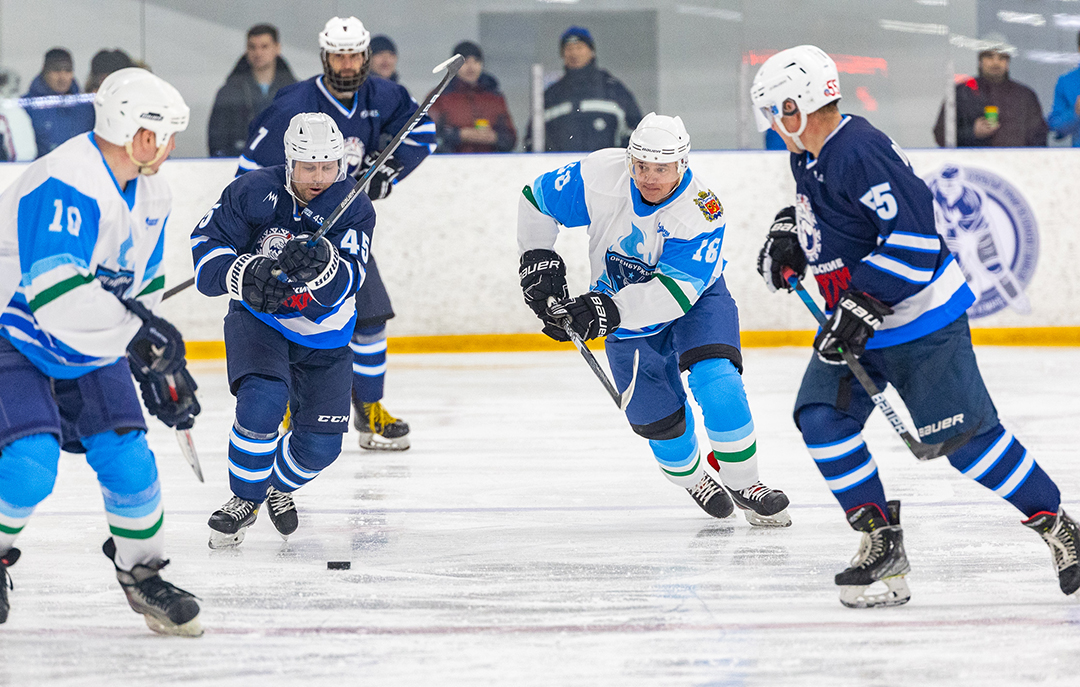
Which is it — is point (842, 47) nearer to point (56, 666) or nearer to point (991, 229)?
point (991, 229)

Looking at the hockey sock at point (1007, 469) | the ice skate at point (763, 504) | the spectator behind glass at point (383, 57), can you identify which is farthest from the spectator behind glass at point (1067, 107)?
the hockey sock at point (1007, 469)

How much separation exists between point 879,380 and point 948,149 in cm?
425

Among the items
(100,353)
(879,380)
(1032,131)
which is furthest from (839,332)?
(1032,131)

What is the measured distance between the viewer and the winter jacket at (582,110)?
6.36 m

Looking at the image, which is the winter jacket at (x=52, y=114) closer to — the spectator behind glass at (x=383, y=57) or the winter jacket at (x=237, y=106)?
the winter jacket at (x=237, y=106)

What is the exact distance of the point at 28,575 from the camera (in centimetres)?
259

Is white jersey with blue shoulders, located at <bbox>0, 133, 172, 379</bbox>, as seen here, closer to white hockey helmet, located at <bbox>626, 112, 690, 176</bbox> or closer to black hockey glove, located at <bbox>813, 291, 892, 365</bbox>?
white hockey helmet, located at <bbox>626, 112, 690, 176</bbox>

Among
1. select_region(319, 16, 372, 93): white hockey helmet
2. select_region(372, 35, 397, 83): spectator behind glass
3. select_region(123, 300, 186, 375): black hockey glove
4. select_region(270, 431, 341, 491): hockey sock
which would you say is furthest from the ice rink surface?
select_region(372, 35, 397, 83): spectator behind glass

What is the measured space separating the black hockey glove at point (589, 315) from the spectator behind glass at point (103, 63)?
4.26 meters

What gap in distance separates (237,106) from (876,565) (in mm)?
4867

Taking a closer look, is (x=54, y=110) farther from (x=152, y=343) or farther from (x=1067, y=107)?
(x=1067, y=107)

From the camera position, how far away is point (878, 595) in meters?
2.31

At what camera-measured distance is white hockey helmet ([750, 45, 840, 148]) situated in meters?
2.23

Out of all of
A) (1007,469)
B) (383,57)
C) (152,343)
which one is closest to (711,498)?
(1007,469)
